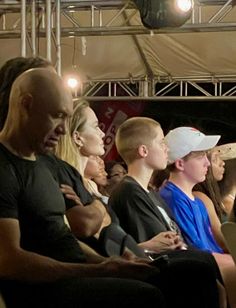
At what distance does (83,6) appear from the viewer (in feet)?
18.7

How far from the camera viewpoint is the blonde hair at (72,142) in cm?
276

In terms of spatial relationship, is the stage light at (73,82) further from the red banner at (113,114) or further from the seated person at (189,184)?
the seated person at (189,184)

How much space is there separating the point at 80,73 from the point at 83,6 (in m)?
2.16

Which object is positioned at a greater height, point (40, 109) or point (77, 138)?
point (40, 109)

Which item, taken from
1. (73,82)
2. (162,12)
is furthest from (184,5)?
(73,82)

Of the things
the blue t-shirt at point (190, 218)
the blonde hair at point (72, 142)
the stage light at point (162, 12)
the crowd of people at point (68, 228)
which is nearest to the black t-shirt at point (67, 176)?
the crowd of people at point (68, 228)

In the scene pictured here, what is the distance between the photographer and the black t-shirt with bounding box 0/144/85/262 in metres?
2.01

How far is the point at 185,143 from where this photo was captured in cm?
397

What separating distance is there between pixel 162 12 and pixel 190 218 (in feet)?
Answer: 6.24

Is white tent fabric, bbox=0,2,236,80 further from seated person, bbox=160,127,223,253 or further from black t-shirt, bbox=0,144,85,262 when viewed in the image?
black t-shirt, bbox=0,144,85,262

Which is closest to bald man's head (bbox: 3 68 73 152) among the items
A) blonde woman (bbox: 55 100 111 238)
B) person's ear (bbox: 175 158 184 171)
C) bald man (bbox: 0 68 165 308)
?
bald man (bbox: 0 68 165 308)

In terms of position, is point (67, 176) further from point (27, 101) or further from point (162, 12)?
point (162, 12)

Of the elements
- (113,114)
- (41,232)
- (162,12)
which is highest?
(162,12)

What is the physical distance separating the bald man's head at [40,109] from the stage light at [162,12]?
3116mm
